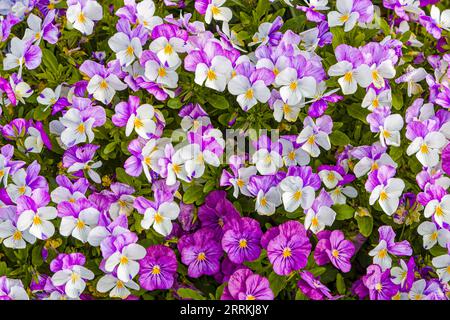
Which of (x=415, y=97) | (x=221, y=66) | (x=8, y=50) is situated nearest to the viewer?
(x=221, y=66)

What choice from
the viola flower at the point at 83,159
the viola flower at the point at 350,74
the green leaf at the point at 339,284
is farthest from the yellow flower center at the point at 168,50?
the green leaf at the point at 339,284

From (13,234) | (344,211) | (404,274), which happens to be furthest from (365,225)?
(13,234)

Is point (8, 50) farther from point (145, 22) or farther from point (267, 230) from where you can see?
point (267, 230)

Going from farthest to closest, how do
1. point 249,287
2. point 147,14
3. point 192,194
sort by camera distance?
point 147,14 < point 192,194 < point 249,287

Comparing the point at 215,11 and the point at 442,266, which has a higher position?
the point at 215,11

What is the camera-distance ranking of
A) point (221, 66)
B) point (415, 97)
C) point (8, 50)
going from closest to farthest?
point (221, 66), point (415, 97), point (8, 50)

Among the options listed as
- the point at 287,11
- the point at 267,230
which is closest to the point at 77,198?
the point at 267,230

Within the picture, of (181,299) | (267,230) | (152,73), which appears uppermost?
(152,73)

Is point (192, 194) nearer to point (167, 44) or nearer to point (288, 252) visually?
point (288, 252)
